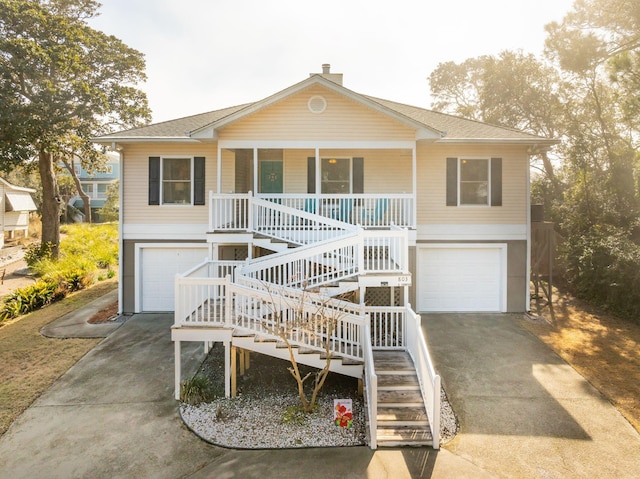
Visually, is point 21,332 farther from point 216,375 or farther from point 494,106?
point 494,106

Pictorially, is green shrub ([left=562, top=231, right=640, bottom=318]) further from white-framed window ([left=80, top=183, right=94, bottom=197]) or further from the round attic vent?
white-framed window ([left=80, top=183, right=94, bottom=197])

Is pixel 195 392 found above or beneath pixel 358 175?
beneath

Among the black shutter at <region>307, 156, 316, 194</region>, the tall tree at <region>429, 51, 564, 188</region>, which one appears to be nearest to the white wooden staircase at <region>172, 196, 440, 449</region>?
the black shutter at <region>307, 156, 316, 194</region>

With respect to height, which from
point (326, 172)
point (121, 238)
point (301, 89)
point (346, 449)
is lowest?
point (346, 449)

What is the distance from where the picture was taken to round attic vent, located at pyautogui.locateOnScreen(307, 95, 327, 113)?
11422 millimetres

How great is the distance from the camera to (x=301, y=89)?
11.1 m

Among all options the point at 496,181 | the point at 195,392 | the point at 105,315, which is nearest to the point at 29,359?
the point at 105,315

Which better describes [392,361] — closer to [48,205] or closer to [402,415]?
[402,415]

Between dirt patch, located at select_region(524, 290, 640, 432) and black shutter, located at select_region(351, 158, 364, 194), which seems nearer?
dirt patch, located at select_region(524, 290, 640, 432)

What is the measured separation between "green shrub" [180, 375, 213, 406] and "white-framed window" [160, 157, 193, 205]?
22.6 ft

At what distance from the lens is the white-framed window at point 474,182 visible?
41.0 feet

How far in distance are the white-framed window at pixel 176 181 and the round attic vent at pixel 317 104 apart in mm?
4428

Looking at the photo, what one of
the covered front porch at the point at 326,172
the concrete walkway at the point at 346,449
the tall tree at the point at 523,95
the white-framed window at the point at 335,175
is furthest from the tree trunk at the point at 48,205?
the tall tree at the point at 523,95

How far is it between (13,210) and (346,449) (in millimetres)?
31121
